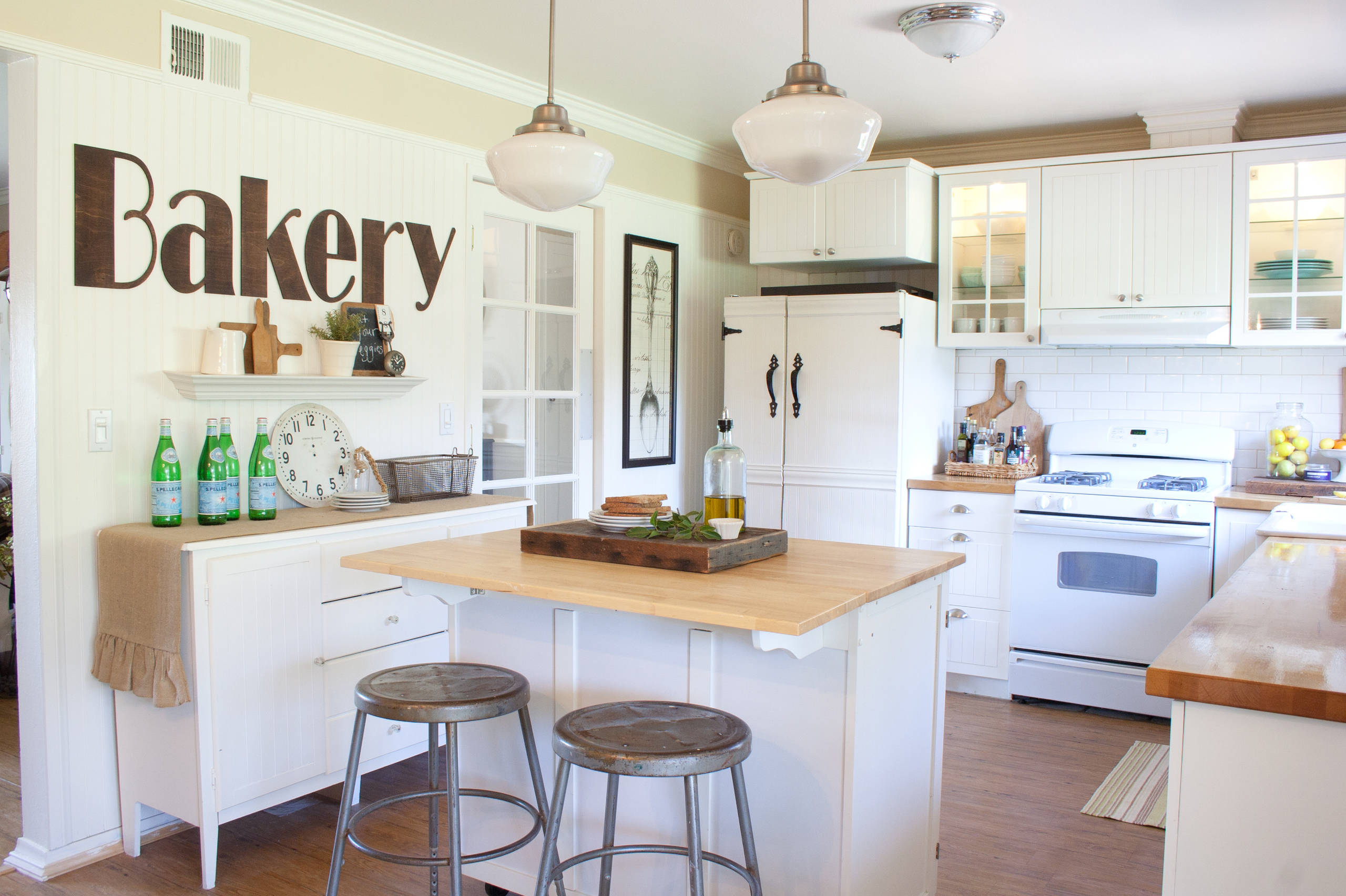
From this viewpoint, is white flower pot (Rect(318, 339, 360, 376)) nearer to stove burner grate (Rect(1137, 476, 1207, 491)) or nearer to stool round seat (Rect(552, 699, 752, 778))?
stool round seat (Rect(552, 699, 752, 778))

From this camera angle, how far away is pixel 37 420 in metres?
2.60

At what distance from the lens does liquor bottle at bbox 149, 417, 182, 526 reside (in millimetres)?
2725

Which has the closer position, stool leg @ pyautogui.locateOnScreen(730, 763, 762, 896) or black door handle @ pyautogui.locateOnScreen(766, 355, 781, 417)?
stool leg @ pyautogui.locateOnScreen(730, 763, 762, 896)

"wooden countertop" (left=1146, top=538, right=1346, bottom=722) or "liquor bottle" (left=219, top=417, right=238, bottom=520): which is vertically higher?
"liquor bottle" (left=219, top=417, right=238, bottom=520)

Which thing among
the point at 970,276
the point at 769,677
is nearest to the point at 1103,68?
the point at 970,276

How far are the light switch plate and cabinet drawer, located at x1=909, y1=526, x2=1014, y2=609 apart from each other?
3.13 metres

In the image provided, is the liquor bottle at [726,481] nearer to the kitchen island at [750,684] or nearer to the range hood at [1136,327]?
the kitchen island at [750,684]

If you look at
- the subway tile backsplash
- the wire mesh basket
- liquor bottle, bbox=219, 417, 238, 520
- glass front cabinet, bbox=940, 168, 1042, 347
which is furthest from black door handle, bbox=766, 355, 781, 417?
liquor bottle, bbox=219, 417, 238, 520

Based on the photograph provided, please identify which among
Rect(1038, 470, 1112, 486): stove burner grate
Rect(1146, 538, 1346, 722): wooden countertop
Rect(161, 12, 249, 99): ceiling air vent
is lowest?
Rect(1146, 538, 1346, 722): wooden countertop

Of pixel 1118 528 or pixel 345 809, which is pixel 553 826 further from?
pixel 1118 528

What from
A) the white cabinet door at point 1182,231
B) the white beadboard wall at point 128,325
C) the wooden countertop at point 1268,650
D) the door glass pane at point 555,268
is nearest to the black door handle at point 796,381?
the door glass pane at point 555,268

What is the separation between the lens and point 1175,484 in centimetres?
411

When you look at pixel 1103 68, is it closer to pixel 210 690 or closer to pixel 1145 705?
pixel 1145 705

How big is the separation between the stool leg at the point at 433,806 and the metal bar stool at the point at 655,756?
1.55 feet
